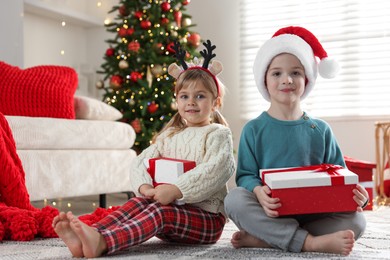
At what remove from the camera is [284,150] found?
1647 millimetres

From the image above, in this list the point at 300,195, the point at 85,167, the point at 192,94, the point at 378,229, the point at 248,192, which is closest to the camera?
the point at 300,195

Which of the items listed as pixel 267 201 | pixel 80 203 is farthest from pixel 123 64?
pixel 267 201

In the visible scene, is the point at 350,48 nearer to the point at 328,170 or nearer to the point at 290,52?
the point at 290,52

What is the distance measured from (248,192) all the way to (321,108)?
2.76 meters

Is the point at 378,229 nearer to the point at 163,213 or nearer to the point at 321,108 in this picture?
the point at 163,213

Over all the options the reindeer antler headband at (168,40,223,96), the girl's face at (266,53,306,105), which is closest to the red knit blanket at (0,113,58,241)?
the reindeer antler headband at (168,40,223,96)

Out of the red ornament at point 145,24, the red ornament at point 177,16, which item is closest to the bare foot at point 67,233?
the red ornament at point 145,24

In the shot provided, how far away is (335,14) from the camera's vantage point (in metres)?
4.16

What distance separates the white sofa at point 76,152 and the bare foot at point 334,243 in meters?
1.47

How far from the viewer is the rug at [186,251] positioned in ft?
4.84

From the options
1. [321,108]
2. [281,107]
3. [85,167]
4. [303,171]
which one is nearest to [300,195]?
[303,171]

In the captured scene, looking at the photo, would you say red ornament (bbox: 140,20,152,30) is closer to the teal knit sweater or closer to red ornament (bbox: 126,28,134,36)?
red ornament (bbox: 126,28,134,36)

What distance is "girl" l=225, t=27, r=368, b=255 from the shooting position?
1.52m

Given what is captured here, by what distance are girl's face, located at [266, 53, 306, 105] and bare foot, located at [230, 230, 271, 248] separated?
1.33 ft
